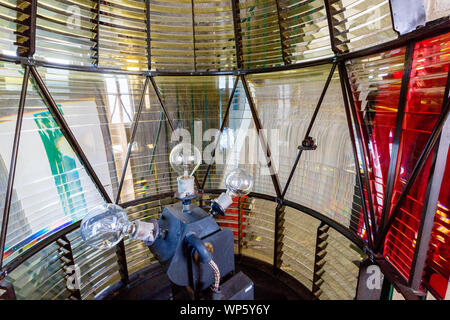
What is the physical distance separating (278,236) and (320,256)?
70 cm

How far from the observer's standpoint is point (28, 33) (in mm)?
2180

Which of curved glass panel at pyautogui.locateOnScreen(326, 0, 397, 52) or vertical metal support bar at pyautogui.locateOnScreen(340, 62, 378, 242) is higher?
curved glass panel at pyautogui.locateOnScreen(326, 0, 397, 52)

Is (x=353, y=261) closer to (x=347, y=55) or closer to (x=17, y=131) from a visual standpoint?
(x=347, y=55)

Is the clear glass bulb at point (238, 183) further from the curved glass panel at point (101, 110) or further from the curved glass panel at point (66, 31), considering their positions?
the curved glass panel at point (66, 31)

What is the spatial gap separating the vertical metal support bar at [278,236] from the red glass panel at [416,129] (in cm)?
155

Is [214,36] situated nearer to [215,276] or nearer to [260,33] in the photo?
[260,33]

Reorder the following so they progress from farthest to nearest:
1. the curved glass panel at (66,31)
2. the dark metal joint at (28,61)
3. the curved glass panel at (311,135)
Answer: the curved glass panel at (311,135) → the curved glass panel at (66,31) → the dark metal joint at (28,61)

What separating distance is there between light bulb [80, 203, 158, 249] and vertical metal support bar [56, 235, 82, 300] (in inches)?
79.8

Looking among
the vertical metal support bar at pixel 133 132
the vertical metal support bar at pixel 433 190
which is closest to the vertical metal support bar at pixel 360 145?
the vertical metal support bar at pixel 433 190

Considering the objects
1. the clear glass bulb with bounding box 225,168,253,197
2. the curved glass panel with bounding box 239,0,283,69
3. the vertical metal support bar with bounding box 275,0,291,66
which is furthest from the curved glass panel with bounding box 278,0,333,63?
the clear glass bulb with bounding box 225,168,253,197

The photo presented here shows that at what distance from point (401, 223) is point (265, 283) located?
7.87 feet

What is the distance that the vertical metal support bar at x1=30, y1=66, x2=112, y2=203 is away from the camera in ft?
7.82

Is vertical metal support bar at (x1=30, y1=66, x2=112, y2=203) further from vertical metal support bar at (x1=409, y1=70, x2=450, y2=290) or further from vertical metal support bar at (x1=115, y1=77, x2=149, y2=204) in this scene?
vertical metal support bar at (x1=409, y1=70, x2=450, y2=290)

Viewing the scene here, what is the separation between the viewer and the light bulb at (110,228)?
3.58ft
